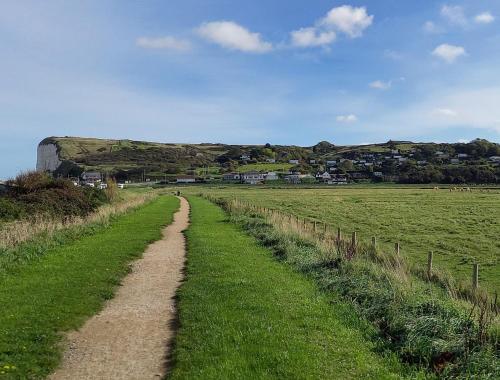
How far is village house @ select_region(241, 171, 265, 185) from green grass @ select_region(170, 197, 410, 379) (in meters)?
156

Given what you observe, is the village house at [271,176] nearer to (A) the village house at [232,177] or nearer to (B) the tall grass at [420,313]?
(A) the village house at [232,177]

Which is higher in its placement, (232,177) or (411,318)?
(411,318)

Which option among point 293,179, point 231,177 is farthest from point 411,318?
point 293,179

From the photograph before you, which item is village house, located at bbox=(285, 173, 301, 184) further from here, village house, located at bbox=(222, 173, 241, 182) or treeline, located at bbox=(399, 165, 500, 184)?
treeline, located at bbox=(399, 165, 500, 184)

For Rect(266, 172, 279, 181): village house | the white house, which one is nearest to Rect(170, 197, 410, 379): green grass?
the white house

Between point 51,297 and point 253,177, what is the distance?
168980 mm

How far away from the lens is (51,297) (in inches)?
418

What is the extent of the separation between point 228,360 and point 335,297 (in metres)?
4.78

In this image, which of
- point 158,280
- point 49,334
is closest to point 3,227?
point 158,280

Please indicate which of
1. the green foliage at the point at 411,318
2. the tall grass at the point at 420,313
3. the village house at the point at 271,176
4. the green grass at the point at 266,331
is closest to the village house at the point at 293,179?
the village house at the point at 271,176

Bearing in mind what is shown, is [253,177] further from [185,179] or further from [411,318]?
[411,318]

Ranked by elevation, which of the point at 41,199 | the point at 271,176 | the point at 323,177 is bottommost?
the point at 323,177

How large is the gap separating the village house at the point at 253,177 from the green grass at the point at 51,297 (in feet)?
497

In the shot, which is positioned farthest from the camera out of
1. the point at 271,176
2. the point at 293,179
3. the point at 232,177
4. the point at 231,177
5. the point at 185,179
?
the point at 271,176
